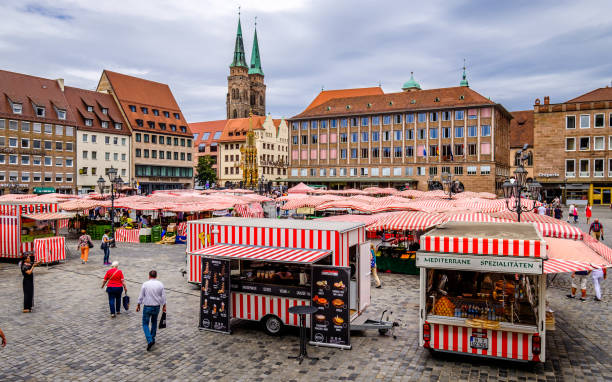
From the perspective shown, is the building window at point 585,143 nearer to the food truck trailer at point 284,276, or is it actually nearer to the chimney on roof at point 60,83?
the food truck trailer at point 284,276

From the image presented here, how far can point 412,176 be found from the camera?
74.8 metres

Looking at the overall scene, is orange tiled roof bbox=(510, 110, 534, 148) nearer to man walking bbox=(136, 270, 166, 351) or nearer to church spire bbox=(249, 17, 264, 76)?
church spire bbox=(249, 17, 264, 76)

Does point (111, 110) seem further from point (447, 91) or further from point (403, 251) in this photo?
point (403, 251)

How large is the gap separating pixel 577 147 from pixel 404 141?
24.5 meters

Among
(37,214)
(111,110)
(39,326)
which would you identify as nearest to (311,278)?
(39,326)

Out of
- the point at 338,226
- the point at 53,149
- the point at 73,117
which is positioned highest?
the point at 73,117

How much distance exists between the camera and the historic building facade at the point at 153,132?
7812 centimetres

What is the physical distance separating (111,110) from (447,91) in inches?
2152

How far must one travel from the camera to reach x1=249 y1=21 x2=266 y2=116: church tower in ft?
A: 462

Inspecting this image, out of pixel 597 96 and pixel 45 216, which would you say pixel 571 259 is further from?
pixel 597 96

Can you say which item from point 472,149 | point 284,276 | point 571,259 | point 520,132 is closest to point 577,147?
point 472,149

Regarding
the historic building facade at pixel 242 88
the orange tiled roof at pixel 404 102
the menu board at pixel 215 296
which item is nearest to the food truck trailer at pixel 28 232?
the menu board at pixel 215 296

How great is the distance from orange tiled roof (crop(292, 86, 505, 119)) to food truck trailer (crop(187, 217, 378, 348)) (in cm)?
6519

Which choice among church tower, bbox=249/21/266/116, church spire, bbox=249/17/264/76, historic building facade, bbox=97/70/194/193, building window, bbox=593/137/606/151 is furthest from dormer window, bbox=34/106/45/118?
church spire, bbox=249/17/264/76
